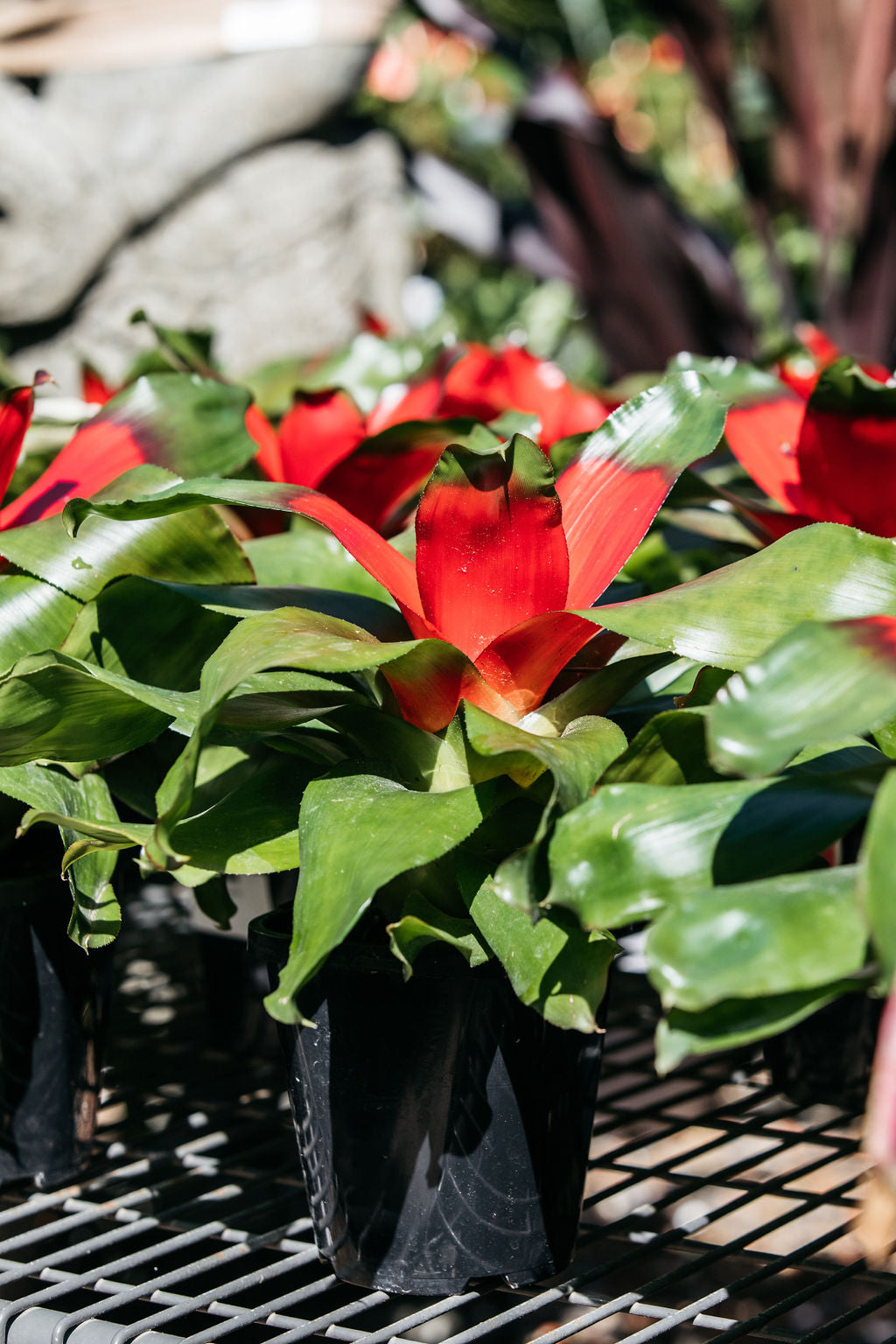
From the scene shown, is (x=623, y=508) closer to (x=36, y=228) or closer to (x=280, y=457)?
(x=280, y=457)

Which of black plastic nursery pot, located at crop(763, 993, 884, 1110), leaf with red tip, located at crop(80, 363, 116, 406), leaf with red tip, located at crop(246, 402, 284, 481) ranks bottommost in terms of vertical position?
black plastic nursery pot, located at crop(763, 993, 884, 1110)

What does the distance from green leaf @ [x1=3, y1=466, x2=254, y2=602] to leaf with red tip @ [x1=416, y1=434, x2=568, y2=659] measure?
0.17 m

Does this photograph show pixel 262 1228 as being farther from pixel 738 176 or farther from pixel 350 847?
pixel 738 176

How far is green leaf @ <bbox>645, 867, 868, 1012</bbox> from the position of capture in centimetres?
37

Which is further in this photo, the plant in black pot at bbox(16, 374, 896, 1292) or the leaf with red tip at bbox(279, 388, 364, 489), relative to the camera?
the leaf with red tip at bbox(279, 388, 364, 489)

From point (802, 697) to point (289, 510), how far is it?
0.82 ft

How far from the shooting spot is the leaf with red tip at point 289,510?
1.74ft

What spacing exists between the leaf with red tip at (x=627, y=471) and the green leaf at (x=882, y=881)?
215mm

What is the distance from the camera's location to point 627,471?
59 centimetres

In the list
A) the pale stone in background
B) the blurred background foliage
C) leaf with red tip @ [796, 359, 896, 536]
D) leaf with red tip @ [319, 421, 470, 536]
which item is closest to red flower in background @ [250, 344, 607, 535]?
leaf with red tip @ [319, 421, 470, 536]

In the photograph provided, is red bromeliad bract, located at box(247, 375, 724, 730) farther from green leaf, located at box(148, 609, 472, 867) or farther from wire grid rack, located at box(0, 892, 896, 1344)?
wire grid rack, located at box(0, 892, 896, 1344)

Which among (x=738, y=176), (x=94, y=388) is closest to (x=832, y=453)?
(x=94, y=388)

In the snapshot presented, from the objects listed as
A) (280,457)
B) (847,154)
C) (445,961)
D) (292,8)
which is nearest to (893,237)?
(847,154)

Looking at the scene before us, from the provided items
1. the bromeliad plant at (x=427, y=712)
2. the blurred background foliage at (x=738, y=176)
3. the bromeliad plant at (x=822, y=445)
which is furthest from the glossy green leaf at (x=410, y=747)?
the blurred background foliage at (x=738, y=176)
